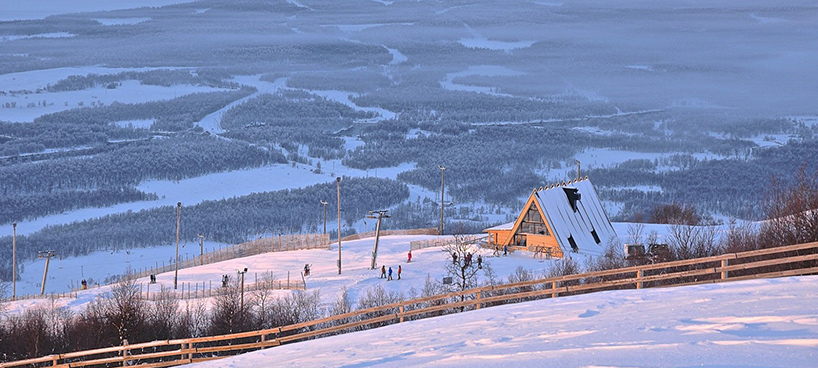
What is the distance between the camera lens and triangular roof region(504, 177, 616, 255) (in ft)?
173

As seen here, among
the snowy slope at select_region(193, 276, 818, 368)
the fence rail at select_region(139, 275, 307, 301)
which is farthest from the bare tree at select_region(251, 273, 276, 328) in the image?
the snowy slope at select_region(193, 276, 818, 368)

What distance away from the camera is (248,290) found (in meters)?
45.3

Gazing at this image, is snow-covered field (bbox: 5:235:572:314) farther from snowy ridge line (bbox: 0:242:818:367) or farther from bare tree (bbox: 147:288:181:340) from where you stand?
snowy ridge line (bbox: 0:242:818:367)

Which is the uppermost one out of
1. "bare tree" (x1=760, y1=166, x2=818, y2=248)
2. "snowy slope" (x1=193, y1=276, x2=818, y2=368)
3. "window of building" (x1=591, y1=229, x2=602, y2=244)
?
"bare tree" (x1=760, y1=166, x2=818, y2=248)

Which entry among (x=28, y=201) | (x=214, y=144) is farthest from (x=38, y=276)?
(x=214, y=144)

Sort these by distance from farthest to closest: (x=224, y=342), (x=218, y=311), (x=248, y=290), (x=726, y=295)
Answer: (x=248, y=290) → (x=218, y=311) → (x=224, y=342) → (x=726, y=295)

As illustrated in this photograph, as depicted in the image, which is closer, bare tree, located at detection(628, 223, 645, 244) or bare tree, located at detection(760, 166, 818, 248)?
bare tree, located at detection(760, 166, 818, 248)

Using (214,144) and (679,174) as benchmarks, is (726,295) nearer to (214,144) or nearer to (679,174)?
(679,174)

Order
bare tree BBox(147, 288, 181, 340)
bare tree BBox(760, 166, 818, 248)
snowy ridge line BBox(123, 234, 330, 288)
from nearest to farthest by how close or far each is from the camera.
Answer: bare tree BBox(760, 166, 818, 248)
bare tree BBox(147, 288, 181, 340)
snowy ridge line BBox(123, 234, 330, 288)

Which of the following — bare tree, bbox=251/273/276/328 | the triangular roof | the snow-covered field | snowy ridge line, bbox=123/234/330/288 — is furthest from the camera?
snowy ridge line, bbox=123/234/330/288

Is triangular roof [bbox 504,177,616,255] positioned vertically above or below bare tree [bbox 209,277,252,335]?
above

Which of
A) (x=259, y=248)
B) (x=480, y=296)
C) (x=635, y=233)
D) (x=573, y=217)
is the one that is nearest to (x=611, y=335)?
(x=480, y=296)

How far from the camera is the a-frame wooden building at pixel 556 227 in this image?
5253 centimetres

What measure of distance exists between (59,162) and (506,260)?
11476 cm
